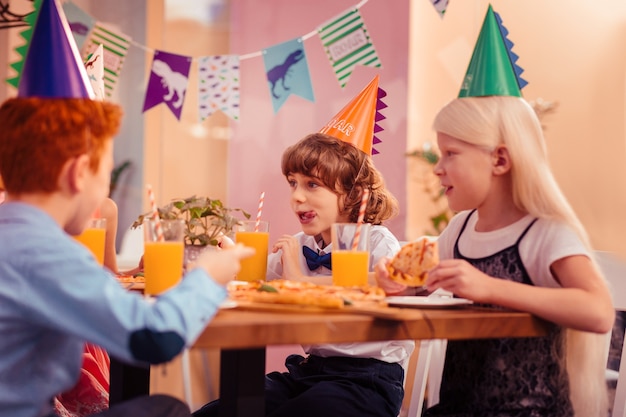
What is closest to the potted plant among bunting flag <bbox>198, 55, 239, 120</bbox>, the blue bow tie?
the blue bow tie

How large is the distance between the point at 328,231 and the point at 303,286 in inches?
29.8

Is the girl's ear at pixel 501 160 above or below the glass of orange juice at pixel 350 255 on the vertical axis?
above

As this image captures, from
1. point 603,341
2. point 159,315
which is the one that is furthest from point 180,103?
point 159,315

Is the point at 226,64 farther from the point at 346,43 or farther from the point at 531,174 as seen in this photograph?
the point at 531,174

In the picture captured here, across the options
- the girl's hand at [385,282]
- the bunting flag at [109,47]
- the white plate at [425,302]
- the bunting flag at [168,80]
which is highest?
the bunting flag at [109,47]

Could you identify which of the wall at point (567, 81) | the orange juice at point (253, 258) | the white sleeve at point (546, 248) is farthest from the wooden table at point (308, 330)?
the wall at point (567, 81)

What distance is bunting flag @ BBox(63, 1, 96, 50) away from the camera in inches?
145

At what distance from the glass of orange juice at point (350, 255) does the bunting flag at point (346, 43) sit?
1737 millimetres

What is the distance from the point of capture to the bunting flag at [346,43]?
358cm

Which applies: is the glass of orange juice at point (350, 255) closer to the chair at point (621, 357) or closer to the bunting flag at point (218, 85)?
the chair at point (621, 357)

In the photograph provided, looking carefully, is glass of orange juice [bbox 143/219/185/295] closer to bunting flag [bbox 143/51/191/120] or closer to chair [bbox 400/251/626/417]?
chair [bbox 400/251/626/417]

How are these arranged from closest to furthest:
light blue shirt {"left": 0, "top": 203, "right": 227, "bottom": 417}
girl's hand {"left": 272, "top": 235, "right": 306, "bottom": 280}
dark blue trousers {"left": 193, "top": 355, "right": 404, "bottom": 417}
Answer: light blue shirt {"left": 0, "top": 203, "right": 227, "bottom": 417} < dark blue trousers {"left": 193, "top": 355, "right": 404, "bottom": 417} < girl's hand {"left": 272, "top": 235, "right": 306, "bottom": 280}

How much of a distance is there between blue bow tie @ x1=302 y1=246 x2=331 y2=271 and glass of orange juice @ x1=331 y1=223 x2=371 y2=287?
429 millimetres

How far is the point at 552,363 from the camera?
1.77m
